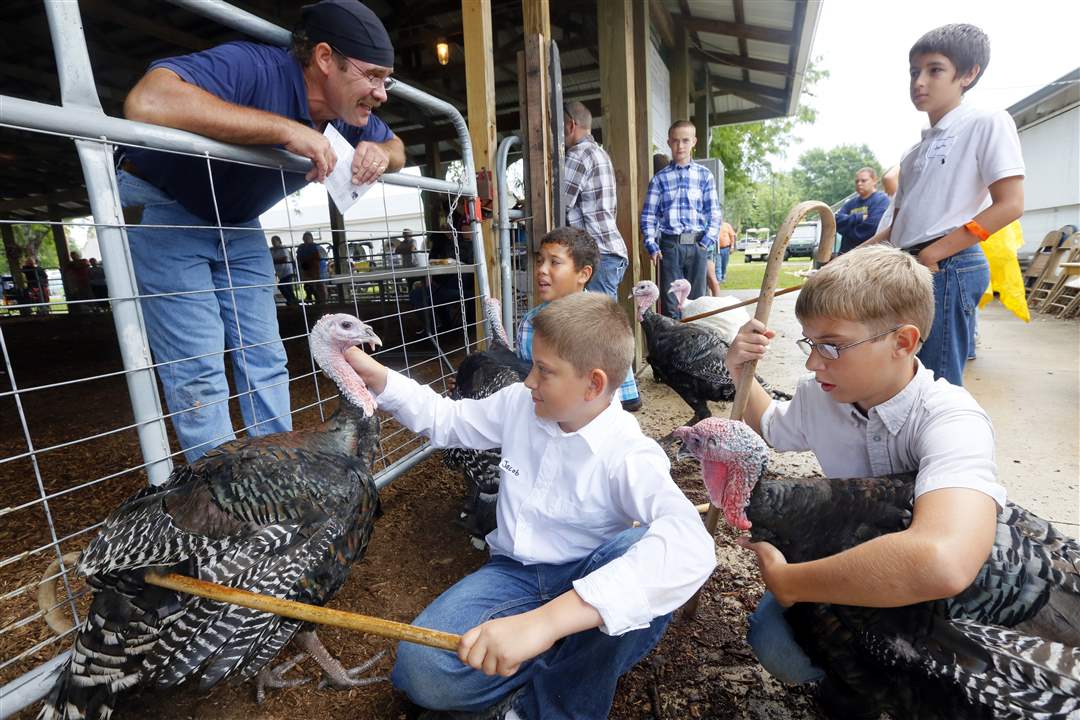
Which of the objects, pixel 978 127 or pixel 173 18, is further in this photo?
pixel 173 18

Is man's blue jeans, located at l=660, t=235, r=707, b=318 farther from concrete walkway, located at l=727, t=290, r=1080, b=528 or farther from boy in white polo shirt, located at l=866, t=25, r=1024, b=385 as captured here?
boy in white polo shirt, located at l=866, t=25, r=1024, b=385

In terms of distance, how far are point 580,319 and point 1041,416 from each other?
4894mm

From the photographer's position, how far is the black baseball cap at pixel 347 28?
7.09 ft

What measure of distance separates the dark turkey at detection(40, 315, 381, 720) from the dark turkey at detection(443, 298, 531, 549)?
2.54 ft

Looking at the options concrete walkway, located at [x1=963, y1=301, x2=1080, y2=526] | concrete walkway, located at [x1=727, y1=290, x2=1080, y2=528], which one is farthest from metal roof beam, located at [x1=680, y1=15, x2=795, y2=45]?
concrete walkway, located at [x1=963, y1=301, x2=1080, y2=526]

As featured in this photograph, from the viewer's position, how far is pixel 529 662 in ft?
5.30

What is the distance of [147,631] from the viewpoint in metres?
1.67

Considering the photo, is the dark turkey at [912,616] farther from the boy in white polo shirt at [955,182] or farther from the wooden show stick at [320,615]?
the boy in white polo shirt at [955,182]

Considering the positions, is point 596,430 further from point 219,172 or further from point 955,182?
point 955,182

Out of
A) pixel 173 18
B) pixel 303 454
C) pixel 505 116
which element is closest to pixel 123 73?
pixel 173 18

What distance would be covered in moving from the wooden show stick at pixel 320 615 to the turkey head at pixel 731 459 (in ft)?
2.97

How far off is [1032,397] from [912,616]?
494cm

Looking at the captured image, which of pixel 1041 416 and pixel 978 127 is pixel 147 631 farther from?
pixel 1041 416

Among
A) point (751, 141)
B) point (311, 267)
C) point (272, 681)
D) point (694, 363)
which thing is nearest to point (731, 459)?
point (272, 681)
